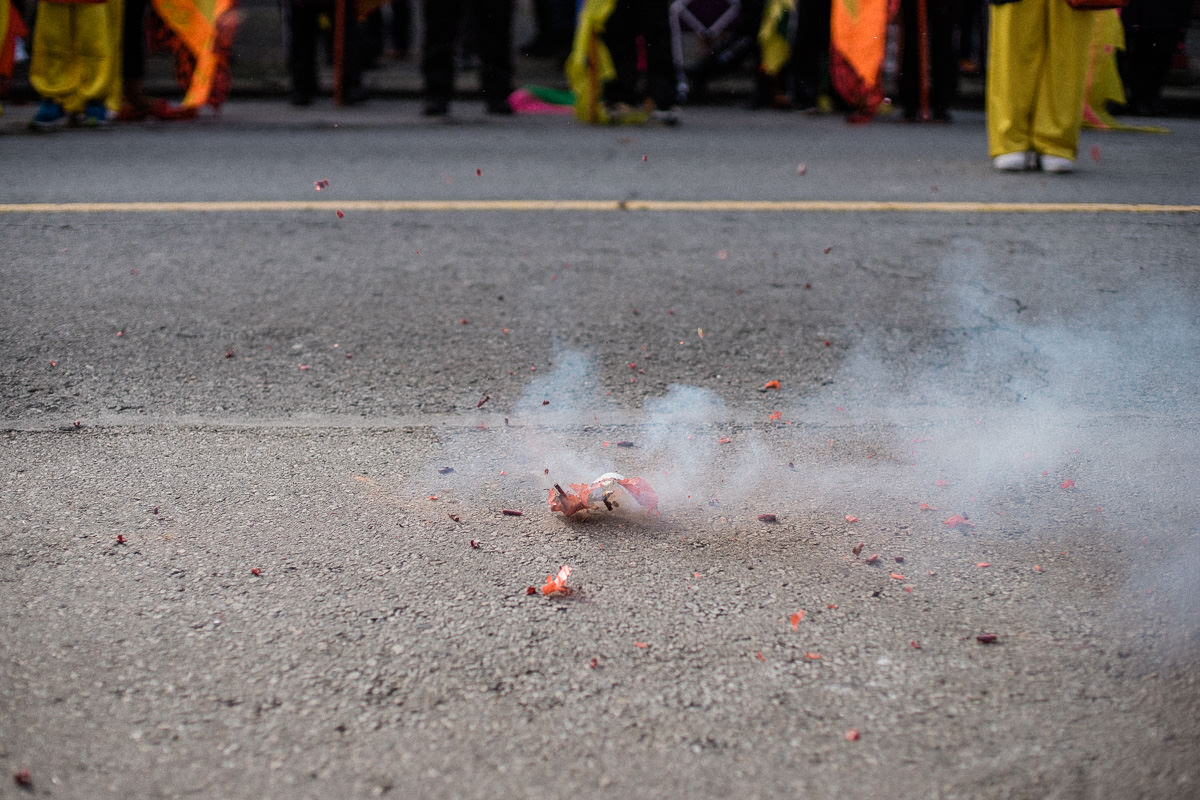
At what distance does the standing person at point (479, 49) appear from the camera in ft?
29.0

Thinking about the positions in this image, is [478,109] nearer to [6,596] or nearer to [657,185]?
[657,185]

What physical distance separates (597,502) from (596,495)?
17 millimetres

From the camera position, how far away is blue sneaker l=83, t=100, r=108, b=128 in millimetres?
7938

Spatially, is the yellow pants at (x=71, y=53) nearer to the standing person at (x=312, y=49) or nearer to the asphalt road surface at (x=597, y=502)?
the standing person at (x=312, y=49)

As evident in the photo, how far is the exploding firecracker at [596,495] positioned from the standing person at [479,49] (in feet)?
23.7

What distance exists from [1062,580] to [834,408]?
1.03 meters

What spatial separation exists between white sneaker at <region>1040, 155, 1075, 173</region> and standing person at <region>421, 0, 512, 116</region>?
16.1 ft

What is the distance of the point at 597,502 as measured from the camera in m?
2.49

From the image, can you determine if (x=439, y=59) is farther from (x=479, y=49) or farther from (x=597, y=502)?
(x=597, y=502)

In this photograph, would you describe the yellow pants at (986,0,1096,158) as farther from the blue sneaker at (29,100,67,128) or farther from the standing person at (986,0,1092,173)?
the blue sneaker at (29,100,67,128)

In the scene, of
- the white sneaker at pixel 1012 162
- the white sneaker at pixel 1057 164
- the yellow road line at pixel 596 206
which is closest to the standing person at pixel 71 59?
the yellow road line at pixel 596 206

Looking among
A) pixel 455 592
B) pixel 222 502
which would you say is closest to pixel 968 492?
pixel 455 592

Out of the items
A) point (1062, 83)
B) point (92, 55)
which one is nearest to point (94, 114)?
point (92, 55)

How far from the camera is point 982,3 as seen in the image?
38.6 ft
